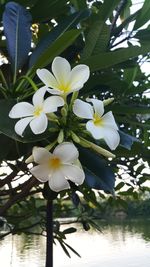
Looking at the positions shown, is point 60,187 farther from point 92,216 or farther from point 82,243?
point 82,243

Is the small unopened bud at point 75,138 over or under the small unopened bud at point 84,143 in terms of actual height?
over

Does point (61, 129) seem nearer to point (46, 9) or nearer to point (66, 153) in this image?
point (66, 153)

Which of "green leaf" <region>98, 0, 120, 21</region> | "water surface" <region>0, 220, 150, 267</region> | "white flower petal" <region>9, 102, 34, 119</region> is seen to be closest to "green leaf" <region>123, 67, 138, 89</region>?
"green leaf" <region>98, 0, 120, 21</region>

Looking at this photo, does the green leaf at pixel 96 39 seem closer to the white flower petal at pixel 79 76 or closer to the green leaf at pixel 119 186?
the white flower petal at pixel 79 76

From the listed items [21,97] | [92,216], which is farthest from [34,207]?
[21,97]

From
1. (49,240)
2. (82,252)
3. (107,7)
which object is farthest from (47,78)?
(82,252)

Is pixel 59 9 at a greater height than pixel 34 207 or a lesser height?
greater

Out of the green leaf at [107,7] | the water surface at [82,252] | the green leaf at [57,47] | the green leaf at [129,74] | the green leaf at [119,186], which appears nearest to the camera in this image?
the green leaf at [57,47]

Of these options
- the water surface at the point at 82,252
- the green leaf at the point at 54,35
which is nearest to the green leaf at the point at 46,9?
the green leaf at the point at 54,35
